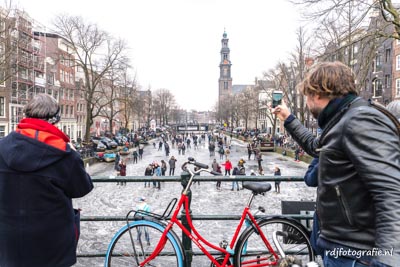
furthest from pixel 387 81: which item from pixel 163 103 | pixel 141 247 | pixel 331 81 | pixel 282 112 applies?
pixel 163 103

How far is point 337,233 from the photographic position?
179cm

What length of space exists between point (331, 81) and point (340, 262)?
931 mm

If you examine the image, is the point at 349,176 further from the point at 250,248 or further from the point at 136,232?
the point at 136,232

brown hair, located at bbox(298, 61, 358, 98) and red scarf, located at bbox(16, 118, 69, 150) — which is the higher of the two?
brown hair, located at bbox(298, 61, 358, 98)

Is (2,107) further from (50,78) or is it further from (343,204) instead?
(343,204)

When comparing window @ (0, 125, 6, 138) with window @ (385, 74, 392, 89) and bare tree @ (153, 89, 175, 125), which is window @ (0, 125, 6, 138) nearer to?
window @ (385, 74, 392, 89)

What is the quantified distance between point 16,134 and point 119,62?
3689 cm

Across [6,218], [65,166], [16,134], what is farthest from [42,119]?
[6,218]

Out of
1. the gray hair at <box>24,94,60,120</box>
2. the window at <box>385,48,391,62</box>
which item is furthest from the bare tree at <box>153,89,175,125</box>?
the gray hair at <box>24,94,60,120</box>

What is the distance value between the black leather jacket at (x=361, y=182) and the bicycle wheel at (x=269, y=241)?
132 cm

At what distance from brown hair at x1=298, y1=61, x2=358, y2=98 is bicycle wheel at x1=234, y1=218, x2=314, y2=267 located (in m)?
1.59

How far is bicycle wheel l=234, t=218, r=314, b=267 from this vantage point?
10.3ft

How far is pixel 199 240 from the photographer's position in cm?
326

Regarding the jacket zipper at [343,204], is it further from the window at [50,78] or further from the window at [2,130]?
the window at [50,78]
